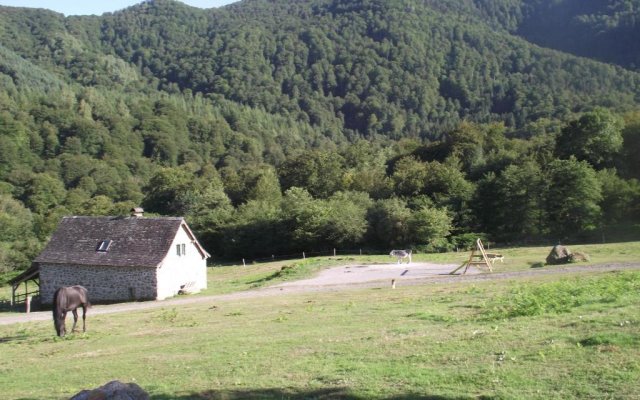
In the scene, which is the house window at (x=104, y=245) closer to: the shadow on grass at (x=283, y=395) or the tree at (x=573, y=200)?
the shadow on grass at (x=283, y=395)

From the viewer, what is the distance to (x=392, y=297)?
27375mm

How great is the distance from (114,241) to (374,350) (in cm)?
3596

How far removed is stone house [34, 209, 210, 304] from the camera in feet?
143

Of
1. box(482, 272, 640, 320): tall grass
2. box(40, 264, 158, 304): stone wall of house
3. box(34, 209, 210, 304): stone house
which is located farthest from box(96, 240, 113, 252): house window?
box(482, 272, 640, 320): tall grass

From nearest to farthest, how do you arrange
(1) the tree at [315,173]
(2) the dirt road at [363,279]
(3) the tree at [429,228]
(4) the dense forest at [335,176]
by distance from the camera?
(2) the dirt road at [363,279], (3) the tree at [429,228], (4) the dense forest at [335,176], (1) the tree at [315,173]

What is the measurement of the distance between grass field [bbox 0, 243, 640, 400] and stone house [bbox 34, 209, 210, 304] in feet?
52.8

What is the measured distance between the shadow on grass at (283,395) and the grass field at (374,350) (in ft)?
0.13

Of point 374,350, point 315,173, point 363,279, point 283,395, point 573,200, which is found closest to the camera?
point 283,395

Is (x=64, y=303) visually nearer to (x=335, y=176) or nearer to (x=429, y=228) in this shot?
(x=429, y=228)

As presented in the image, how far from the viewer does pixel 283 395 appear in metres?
11.6

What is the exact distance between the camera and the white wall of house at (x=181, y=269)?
144 feet

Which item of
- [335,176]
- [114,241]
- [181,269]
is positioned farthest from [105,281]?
[335,176]

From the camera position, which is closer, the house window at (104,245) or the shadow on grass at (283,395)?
the shadow on grass at (283,395)

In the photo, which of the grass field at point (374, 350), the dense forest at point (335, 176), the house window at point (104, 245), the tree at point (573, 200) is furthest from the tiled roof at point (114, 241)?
the tree at point (573, 200)
